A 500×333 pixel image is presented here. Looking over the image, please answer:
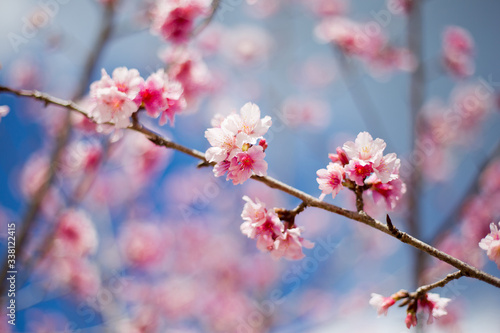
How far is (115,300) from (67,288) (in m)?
0.79

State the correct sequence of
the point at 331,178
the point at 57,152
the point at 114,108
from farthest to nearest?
the point at 57,152
the point at 114,108
the point at 331,178

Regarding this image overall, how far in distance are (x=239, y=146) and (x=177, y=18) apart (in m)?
1.79

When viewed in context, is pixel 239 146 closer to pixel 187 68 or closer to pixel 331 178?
pixel 331 178

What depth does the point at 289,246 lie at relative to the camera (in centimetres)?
158

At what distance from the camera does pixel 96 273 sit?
5.05 meters

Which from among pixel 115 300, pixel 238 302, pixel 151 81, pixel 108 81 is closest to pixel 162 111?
pixel 151 81

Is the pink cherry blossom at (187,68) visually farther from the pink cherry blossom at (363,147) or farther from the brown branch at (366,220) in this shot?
the pink cherry blossom at (363,147)

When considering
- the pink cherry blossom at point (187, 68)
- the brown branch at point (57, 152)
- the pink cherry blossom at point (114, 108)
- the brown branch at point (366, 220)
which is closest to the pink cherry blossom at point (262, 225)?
the brown branch at point (366, 220)

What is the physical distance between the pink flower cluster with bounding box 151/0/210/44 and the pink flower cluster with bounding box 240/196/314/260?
181 centimetres

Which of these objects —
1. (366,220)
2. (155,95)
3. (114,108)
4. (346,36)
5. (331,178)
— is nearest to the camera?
(366,220)

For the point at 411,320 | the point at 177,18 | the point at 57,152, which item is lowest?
the point at 411,320

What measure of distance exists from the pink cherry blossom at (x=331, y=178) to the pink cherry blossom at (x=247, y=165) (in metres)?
0.28

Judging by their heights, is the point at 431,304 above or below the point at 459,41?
below

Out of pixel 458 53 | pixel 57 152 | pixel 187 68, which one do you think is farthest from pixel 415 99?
pixel 57 152
